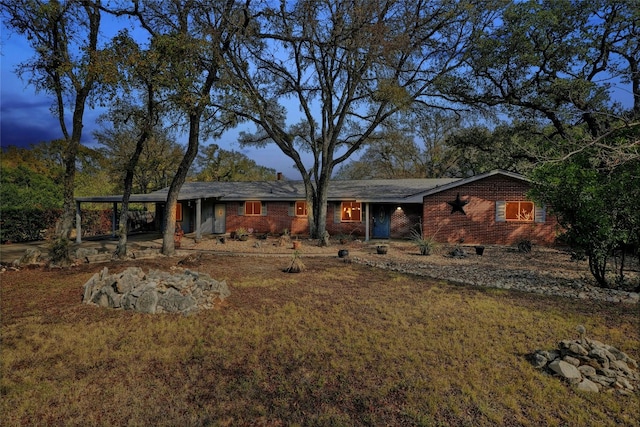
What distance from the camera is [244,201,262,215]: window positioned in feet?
70.0

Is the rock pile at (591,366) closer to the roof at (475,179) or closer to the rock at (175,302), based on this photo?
the rock at (175,302)

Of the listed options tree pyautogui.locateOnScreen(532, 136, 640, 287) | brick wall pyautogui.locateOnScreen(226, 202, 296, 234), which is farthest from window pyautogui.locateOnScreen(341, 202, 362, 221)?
Answer: tree pyautogui.locateOnScreen(532, 136, 640, 287)

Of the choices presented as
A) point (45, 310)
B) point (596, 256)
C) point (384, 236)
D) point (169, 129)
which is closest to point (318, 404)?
point (45, 310)

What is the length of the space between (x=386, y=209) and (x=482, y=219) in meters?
5.30

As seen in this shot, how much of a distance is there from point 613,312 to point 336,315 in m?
5.43

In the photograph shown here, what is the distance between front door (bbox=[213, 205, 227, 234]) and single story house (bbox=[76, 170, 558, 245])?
7 cm

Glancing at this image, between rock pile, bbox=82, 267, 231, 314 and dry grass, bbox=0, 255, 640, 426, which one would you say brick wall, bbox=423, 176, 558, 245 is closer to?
dry grass, bbox=0, 255, 640, 426

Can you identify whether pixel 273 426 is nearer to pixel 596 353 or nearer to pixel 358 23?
pixel 596 353

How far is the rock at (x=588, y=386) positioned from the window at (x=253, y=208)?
1884cm

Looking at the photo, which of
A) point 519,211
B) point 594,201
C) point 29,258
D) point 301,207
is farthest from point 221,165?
point 594,201

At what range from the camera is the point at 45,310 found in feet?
Answer: 20.4

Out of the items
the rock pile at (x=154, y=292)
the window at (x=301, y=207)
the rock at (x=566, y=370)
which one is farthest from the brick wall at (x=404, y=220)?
the rock at (x=566, y=370)

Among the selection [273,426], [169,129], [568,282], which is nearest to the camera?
[273,426]

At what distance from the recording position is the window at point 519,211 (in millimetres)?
16156
